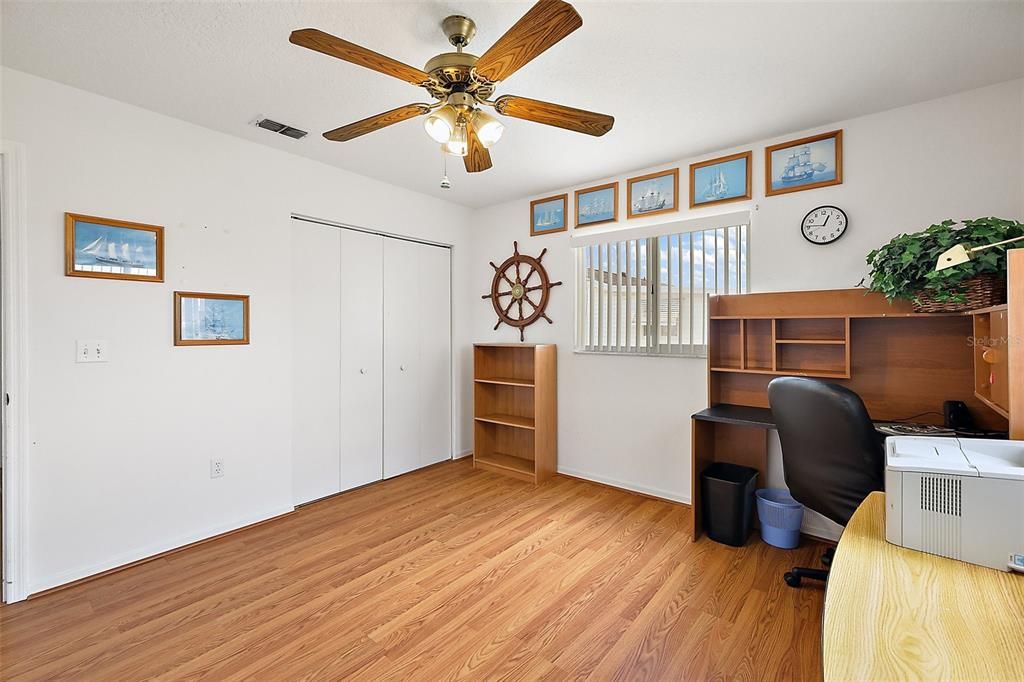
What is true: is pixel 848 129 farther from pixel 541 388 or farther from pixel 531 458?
pixel 531 458

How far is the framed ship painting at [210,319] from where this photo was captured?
2.67 meters

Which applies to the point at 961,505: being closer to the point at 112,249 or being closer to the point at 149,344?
the point at 149,344

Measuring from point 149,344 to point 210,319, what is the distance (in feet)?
1.11

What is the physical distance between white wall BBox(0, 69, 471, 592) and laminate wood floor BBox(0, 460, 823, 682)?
11.6 inches

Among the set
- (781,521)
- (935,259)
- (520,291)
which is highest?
(520,291)

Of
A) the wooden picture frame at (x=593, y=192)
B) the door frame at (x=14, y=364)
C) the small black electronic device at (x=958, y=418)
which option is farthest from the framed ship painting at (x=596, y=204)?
the door frame at (x=14, y=364)

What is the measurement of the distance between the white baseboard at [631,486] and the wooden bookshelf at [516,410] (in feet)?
0.66

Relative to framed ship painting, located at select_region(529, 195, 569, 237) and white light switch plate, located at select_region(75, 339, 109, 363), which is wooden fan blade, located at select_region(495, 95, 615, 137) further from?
white light switch plate, located at select_region(75, 339, 109, 363)

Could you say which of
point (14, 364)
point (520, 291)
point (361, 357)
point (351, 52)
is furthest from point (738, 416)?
point (14, 364)

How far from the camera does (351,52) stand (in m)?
1.49

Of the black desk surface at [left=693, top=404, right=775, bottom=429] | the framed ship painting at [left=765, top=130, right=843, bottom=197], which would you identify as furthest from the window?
the black desk surface at [left=693, top=404, right=775, bottom=429]

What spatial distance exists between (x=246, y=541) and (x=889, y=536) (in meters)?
3.11

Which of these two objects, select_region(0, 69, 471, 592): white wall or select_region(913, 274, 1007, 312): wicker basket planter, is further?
select_region(0, 69, 471, 592): white wall

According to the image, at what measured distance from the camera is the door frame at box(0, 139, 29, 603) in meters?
2.12
